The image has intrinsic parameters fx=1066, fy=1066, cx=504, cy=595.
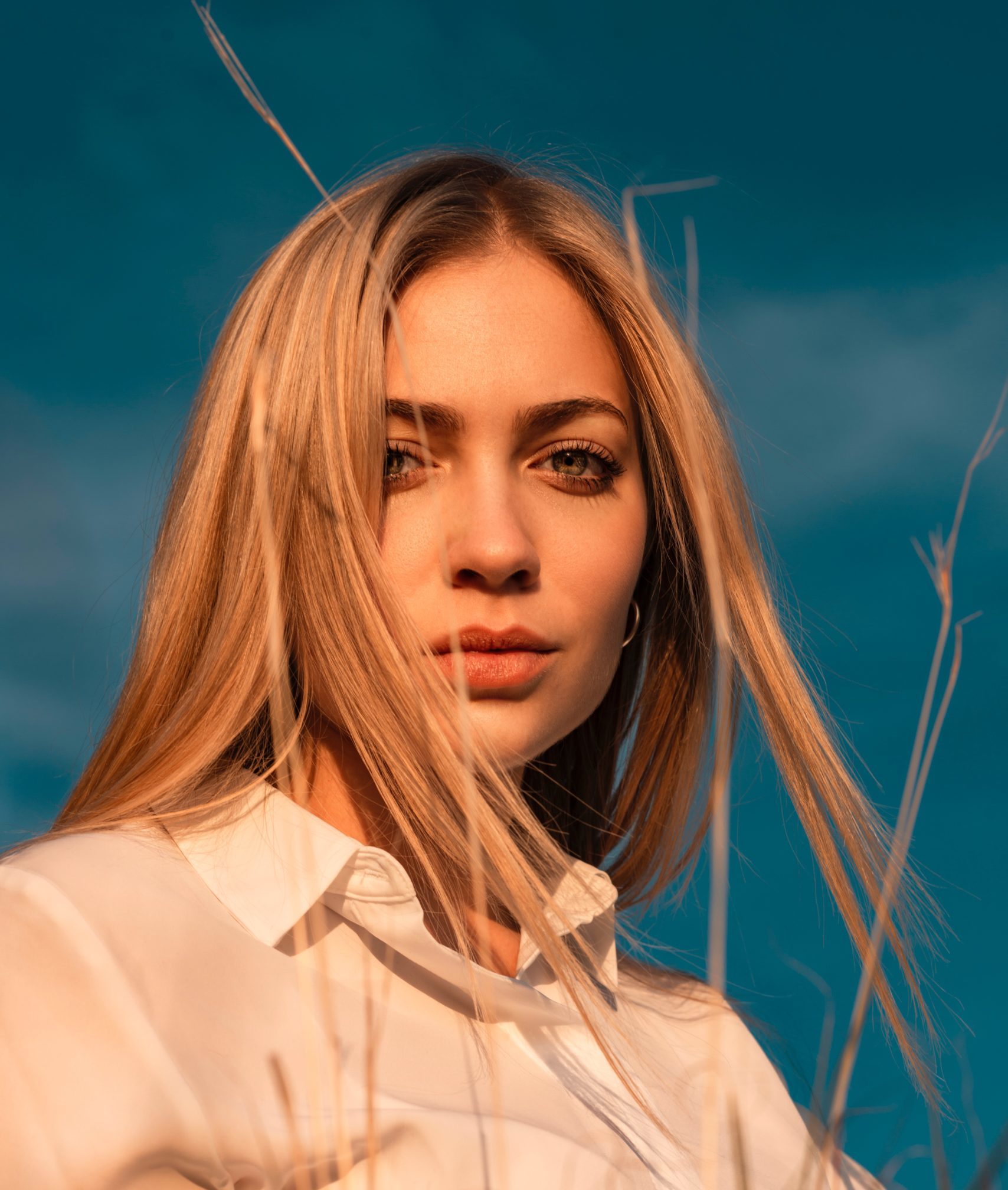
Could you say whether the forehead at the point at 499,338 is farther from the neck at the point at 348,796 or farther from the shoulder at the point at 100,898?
the shoulder at the point at 100,898

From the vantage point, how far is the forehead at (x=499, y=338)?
2051 millimetres

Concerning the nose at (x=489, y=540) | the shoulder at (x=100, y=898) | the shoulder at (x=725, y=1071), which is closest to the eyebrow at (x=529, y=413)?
the nose at (x=489, y=540)

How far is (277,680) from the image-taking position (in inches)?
37.0

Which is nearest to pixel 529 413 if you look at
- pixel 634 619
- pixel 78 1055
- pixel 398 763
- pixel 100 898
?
pixel 398 763

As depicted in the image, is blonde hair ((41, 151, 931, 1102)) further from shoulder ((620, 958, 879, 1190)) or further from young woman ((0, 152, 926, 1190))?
shoulder ((620, 958, 879, 1190))

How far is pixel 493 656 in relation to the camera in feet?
6.70

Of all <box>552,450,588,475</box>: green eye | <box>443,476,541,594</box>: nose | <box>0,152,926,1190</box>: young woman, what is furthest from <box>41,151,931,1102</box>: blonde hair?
<box>552,450,588,475</box>: green eye

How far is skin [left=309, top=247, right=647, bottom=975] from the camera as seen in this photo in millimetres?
1985

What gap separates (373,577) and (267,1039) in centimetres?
76

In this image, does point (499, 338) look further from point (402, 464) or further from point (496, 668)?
point (496, 668)

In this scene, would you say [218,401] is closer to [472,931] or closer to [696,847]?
[472,931]

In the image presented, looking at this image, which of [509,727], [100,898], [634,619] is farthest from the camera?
[634,619]

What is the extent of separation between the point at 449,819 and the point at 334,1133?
0.53m

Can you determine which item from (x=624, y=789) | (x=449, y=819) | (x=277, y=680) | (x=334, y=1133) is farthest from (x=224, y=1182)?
(x=624, y=789)
